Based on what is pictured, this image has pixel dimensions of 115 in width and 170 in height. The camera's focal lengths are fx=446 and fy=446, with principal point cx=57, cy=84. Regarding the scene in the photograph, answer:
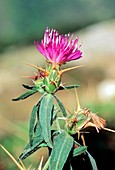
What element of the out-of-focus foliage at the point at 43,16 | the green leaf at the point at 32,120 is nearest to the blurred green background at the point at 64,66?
the out-of-focus foliage at the point at 43,16

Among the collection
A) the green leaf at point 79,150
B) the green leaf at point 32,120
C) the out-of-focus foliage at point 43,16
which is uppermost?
the out-of-focus foliage at point 43,16

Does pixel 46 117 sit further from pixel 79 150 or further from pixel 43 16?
pixel 43 16

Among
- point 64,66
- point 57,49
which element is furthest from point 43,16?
point 57,49

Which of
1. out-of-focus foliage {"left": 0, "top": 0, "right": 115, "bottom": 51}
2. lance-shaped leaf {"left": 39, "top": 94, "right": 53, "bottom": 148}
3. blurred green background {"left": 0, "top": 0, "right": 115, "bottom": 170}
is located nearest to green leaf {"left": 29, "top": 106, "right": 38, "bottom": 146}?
lance-shaped leaf {"left": 39, "top": 94, "right": 53, "bottom": 148}

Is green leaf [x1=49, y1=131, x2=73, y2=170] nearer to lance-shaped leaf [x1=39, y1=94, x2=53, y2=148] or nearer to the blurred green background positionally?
lance-shaped leaf [x1=39, y1=94, x2=53, y2=148]

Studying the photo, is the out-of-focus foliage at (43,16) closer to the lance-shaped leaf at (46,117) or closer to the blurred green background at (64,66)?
the blurred green background at (64,66)

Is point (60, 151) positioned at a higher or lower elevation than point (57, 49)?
lower
